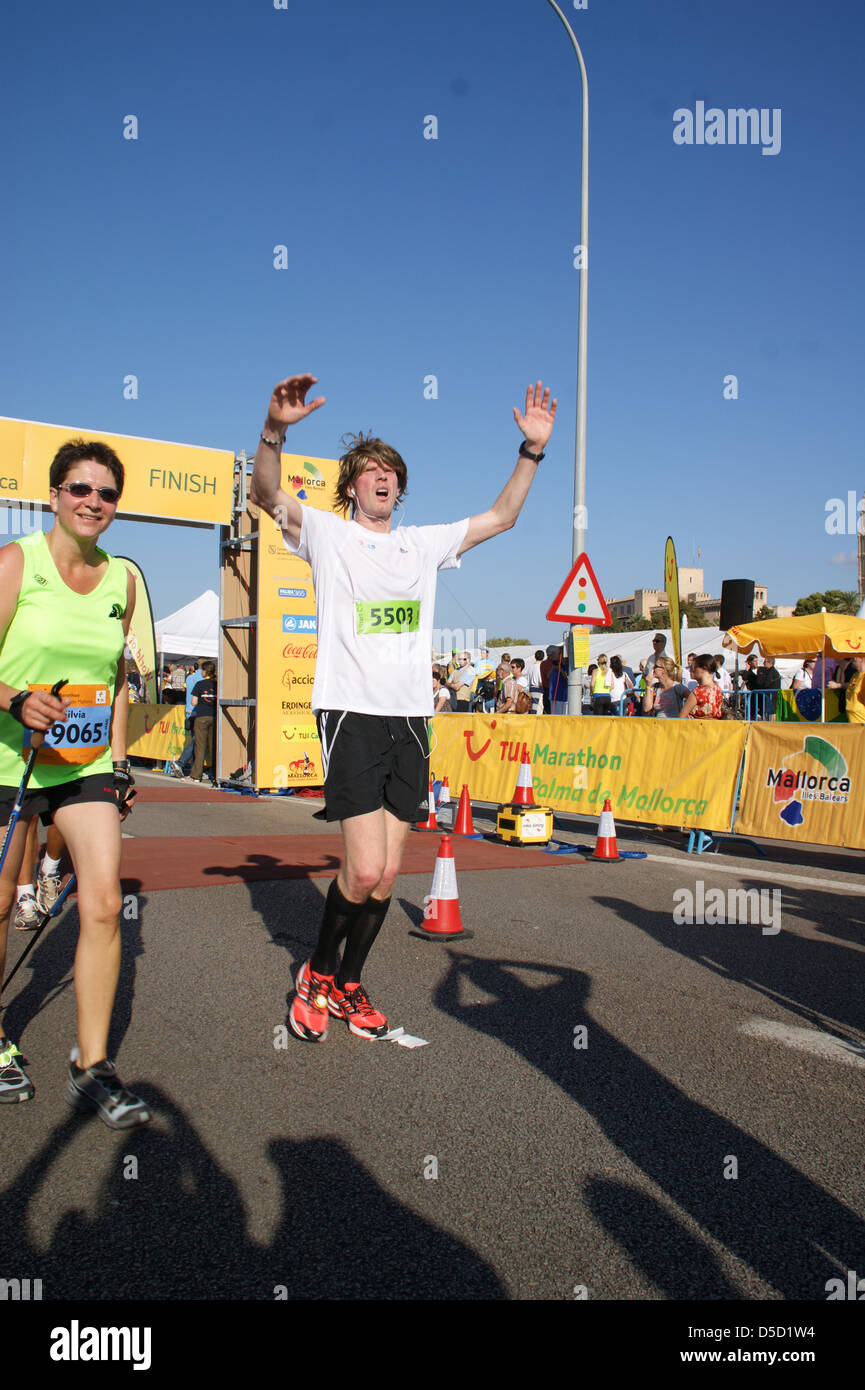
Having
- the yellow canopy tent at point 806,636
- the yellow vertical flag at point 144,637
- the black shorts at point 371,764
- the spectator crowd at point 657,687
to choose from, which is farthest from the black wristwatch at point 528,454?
the yellow canopy tent at point 806,636

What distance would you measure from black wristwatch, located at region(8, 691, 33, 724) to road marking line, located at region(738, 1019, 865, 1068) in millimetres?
3115

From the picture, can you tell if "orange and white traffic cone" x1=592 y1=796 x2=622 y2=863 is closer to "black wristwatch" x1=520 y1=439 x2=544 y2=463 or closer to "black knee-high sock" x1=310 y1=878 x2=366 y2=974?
"black knee-high sock" x1=310 y1=878 x2=366 y2=974

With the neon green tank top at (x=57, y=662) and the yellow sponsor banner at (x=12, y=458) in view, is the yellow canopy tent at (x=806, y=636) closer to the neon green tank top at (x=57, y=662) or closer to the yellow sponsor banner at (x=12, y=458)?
the yellow sponsor banner at (x=12, y=458)

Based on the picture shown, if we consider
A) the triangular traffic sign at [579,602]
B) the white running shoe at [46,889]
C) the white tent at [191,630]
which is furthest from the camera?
the white tent at [191,630]

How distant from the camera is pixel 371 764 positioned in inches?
154

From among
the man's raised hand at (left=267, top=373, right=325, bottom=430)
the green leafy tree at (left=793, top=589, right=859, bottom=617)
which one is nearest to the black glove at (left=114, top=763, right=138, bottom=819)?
the man's raised hand at (left=267, top=373, right=325, bottom=430)

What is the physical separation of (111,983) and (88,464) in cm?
173

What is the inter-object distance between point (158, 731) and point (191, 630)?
963cm

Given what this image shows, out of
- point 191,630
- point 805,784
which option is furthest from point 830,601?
point 805,784

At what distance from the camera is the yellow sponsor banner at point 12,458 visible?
44.7 ft

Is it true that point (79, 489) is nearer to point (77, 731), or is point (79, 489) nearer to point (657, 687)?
point (77, 731)

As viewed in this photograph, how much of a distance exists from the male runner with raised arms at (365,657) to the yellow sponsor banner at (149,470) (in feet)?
35.7

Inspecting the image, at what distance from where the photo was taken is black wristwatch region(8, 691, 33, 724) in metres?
3.22
